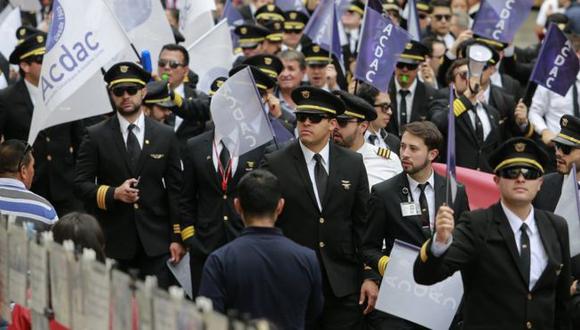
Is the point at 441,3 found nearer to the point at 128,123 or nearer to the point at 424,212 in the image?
the point at 128,123

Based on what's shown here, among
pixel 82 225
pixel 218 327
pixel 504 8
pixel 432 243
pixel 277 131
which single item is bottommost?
pixel 504 8

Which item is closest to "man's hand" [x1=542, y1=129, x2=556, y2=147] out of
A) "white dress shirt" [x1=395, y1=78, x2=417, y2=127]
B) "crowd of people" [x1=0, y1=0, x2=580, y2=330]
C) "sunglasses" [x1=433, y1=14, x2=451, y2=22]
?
"crowd of people" [x1=0, y1=0, x2=580, y2=330]

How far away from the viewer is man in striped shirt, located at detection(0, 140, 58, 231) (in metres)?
9.57

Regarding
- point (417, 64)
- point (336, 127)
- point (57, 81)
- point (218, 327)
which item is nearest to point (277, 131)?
point (336, 127)

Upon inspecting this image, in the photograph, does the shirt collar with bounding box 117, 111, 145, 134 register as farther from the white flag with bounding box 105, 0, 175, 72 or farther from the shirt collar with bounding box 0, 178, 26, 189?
the white flag with bounding box 105, 0, 175, 72

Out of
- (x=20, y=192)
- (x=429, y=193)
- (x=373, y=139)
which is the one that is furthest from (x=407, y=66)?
(x=20, y=192)

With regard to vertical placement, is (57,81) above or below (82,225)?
below

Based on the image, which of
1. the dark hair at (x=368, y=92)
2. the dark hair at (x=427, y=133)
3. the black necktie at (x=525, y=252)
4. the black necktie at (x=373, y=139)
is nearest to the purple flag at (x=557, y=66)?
the dark hair at (x=368, y=92)

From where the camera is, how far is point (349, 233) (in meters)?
10.7

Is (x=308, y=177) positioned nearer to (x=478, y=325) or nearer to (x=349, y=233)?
(x=349, y=233)

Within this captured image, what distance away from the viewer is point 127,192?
1145 centimetres

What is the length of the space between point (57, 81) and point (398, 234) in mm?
3209

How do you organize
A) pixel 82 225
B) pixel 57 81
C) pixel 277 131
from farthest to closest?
pixel 277 131 < pixel 57 81 < pixel 82 225

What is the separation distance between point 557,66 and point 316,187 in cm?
482
